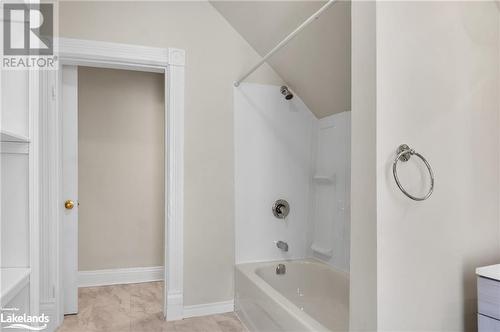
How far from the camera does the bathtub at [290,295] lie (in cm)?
214

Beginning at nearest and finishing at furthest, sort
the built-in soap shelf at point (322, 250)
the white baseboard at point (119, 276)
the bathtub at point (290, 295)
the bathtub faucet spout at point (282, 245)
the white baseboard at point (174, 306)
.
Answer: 1. the bathtub at point (290, 295)
2. the white baseboard at point (174, 306)
3. the built-in soap shelf at point (322, 250)
4. the bathtub faucet spout at point (282, 245)
5. the white baseboard at point (119, 276)

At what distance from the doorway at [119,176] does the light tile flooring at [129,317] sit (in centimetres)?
39

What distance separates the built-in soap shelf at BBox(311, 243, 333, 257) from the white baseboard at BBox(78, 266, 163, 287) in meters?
1.79

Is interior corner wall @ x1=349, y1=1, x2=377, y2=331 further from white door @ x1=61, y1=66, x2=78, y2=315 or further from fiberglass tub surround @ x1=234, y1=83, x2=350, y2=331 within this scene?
white door @ x1=61, y1=66, x2=78, y2=315

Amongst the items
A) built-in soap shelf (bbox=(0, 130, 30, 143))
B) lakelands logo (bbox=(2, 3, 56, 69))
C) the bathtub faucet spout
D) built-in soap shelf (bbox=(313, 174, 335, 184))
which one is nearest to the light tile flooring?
the bathtub faucet spout

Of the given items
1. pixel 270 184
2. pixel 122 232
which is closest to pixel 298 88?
pixel 270 184

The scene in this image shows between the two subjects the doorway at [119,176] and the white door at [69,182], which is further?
the doorway at [119,176]

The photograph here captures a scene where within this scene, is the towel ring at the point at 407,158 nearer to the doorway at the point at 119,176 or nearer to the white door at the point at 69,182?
the white door at the point at 69,182

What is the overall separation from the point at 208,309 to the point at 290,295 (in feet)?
2.21

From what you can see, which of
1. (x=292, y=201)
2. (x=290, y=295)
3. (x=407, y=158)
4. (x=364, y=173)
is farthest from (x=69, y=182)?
(x=407, y=158)

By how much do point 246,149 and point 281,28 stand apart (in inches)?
39.4

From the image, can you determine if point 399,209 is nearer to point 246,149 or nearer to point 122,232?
point 246,149

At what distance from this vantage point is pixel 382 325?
4.09ft

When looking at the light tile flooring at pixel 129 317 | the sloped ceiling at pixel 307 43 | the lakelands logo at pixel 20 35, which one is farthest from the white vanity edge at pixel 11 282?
the sloped ceiling at pixel 307 43
